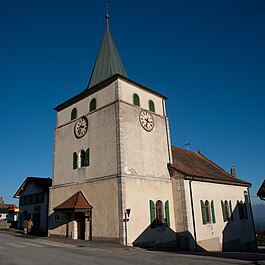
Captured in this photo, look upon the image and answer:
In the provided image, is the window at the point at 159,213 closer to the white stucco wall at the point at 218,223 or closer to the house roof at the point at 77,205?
the white stucco wall at the point at 218,223

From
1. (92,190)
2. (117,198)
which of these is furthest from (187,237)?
(92,190)

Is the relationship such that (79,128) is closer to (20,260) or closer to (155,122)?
(155,122)

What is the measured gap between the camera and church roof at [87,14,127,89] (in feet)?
76.6

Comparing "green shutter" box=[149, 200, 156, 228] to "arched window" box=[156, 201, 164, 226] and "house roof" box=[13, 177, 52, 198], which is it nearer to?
"arched window" box=[156, 201, 164, 226]

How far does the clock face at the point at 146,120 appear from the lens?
21.5m

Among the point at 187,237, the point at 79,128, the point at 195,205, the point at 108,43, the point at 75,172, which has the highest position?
the point at 108,43

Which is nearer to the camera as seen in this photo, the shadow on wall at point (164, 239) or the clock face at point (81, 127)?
the shadow on wall at point (164, 239)

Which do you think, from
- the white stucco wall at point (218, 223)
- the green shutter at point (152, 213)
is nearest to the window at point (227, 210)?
the white stucco wall at point (218, 223)

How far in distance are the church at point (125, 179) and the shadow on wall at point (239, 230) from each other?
14cm

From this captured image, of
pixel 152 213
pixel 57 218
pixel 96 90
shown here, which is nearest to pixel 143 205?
pixel 152 213

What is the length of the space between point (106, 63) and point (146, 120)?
259 inches

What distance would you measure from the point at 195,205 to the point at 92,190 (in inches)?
317

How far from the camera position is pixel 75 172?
70.9ft

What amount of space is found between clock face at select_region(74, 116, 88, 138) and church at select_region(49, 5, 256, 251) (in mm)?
85
